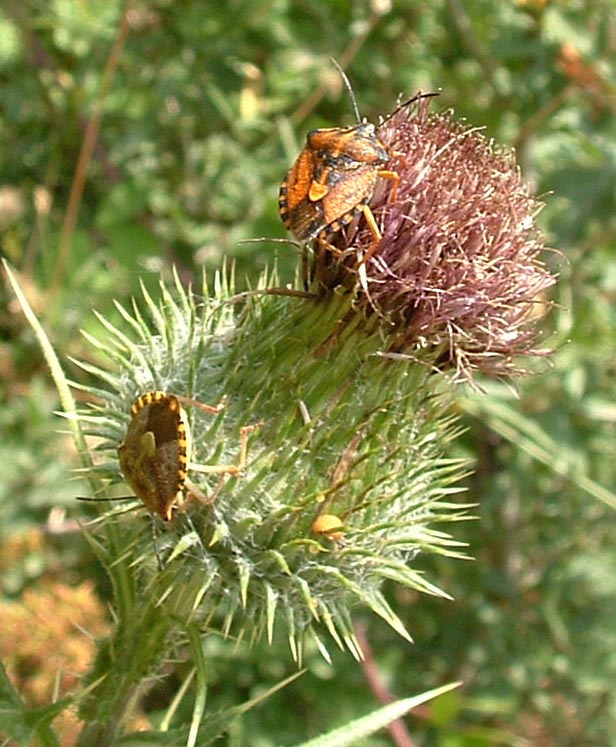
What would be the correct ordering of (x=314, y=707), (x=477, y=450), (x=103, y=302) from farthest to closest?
(x=477, y=450) < (x=103, y=302) < (x=314, y=707)

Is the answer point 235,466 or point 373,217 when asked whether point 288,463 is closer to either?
point 235,466

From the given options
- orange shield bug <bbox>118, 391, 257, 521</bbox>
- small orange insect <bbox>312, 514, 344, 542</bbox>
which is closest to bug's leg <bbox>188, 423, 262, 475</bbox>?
orange shield bug <bbox>118, 391, 257, 521</bbox>

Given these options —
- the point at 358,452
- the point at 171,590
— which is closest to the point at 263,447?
the point at 358,452

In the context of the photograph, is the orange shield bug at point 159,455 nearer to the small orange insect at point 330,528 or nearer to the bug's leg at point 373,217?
the small orange insect at point 330,528

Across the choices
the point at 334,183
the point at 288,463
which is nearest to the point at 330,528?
the point at 288,463

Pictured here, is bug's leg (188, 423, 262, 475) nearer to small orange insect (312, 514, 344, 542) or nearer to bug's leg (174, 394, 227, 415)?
bug's leg (174, 394, 227, 415)

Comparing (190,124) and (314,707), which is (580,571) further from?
(190,124)
